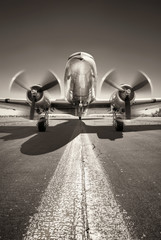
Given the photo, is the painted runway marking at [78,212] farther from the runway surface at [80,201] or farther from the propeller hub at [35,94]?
the propeller hub at [35,94]

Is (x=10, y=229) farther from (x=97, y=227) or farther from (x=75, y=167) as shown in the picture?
(x=75, y=167)

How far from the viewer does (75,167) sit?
13.2 ft

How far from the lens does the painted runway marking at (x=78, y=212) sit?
63.7 inches

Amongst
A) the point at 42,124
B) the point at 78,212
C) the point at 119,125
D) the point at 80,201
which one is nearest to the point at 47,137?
the point at 42,124

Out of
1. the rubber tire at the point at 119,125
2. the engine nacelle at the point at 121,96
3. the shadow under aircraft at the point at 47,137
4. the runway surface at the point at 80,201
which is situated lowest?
the runway surface at the point at 80,201

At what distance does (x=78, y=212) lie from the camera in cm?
203

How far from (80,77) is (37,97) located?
5.68 meters

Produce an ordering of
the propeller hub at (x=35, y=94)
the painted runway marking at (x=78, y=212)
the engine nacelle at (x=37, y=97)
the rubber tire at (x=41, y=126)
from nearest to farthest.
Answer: the painted runway marking at (x=78, y=212)
the rubber tire at (x=41, y=126)
the propeller hub at (x=35, y=94)
the engine nacelle at (x=37, y=97)

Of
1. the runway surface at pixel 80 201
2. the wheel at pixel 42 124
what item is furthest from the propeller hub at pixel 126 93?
the runway surface at pixel 80 201

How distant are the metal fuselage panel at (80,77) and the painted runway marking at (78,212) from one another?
874 centimetres

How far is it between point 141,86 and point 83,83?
6339mm

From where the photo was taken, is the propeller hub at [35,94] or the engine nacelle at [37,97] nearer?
the propeller hub at [35,94]

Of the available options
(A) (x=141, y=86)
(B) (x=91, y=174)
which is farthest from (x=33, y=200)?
(A) (x=141, y=86)

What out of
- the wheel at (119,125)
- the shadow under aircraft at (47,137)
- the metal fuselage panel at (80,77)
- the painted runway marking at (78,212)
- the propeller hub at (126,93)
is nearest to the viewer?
the painted runway marking at (78,212)
